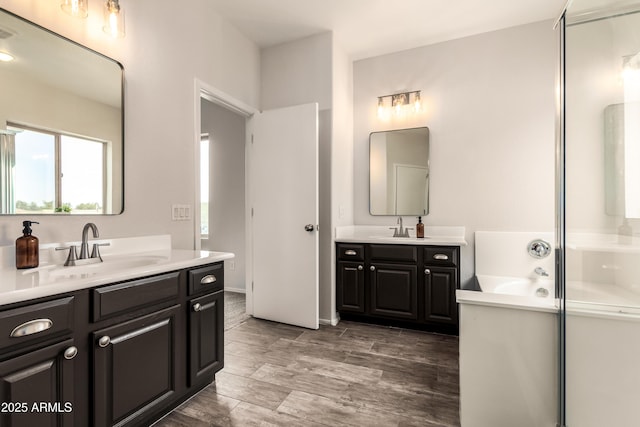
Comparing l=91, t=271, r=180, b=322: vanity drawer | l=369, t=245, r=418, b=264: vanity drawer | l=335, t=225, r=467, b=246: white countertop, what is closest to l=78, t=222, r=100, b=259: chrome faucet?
l=91, t=271, r=180, b=322: vanity drawer

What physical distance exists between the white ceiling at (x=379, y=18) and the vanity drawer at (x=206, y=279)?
2.24 metres

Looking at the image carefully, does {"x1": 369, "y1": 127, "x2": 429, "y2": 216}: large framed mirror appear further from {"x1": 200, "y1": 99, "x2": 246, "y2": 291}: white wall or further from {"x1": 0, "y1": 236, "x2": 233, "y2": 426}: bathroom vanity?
{"x1": 0, "y1": 236, "x2": 233, "y2": 426}: bathroom vanity

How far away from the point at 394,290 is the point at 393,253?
0.35m

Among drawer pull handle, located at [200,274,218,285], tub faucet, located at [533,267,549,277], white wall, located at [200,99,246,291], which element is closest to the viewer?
drawer pull handle, located at [200,274,218,285]

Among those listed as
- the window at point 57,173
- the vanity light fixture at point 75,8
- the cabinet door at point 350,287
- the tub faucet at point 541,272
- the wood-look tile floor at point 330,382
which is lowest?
the wood-look tile floor at point 330,382

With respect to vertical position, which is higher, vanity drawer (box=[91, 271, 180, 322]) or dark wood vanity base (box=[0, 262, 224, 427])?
vanity drawer (box=[91, 271, 180, 322])

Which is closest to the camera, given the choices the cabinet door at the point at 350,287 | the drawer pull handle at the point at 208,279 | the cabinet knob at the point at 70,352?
the cabinet knob at the point at 70,352

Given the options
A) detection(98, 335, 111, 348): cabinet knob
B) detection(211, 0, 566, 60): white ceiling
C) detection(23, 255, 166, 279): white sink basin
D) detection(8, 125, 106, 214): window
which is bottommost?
detection(98, 335, 111, 348): cabinet knob

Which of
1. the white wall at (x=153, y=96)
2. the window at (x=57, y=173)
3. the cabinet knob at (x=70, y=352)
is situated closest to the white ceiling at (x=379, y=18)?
the white wall at (x=153, y=96)

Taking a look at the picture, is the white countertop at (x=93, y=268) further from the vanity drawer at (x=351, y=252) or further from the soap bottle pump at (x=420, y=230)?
the soap bottle pump at (x=420, y=230)

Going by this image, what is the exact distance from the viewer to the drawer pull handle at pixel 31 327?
99 centimetres

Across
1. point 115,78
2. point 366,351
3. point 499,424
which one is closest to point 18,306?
point 115,78

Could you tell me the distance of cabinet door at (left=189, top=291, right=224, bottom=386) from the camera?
5.51 feet

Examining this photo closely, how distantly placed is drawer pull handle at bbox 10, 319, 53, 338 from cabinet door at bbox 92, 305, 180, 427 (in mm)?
191
